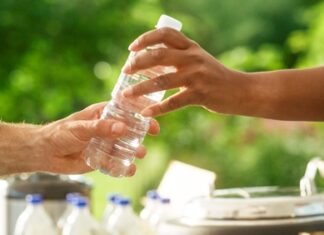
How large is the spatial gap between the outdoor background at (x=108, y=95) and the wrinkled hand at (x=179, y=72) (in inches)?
164

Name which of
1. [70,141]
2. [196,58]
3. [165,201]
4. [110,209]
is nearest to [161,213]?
[165,201]

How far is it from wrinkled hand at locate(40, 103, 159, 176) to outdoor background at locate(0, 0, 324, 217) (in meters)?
3.97

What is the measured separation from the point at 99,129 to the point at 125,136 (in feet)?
0.31

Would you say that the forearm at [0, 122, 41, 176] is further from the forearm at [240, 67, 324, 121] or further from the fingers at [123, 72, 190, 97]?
the forearm at [240, 67, 324, 121]

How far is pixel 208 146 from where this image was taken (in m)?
6.98

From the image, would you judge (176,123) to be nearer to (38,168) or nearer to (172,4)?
(172,4)

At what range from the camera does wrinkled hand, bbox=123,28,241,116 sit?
218 centimetres

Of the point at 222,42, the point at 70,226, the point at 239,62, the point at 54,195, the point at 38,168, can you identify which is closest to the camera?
the point at 38,168

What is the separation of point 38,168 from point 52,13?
14.2 ft

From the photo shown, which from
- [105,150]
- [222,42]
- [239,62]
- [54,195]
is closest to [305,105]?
[105,150]

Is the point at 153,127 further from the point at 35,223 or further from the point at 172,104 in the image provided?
the point at 35,223

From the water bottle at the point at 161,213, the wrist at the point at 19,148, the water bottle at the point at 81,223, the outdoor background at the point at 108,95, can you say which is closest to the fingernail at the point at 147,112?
the wrist at the point at 19,148

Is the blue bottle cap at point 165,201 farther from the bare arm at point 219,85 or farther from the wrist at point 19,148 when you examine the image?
the bare arm at point 219,85

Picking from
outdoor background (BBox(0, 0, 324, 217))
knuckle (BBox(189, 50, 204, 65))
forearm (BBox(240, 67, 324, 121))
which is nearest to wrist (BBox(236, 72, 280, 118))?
forearm (BBox(240, 67, 324, 121))
